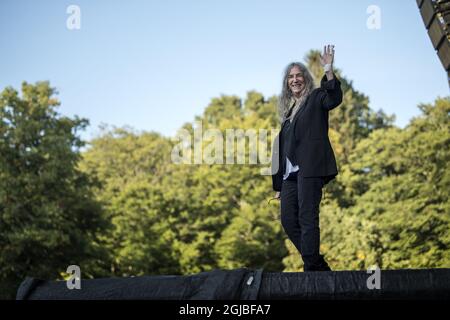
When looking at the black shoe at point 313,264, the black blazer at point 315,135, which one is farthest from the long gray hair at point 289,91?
the black shoe at point 313,264

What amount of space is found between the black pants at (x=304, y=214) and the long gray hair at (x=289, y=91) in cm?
55

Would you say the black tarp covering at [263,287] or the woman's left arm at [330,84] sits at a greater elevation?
the woman's left arm at [330,84]

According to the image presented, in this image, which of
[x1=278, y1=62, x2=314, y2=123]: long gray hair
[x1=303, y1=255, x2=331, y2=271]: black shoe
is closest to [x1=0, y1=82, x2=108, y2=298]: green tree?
[x1=278, y1=62, x2=314, y2=123]: long gray hair

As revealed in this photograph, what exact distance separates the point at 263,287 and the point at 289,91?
1.99 meters

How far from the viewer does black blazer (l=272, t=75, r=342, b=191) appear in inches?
150

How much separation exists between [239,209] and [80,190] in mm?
11663

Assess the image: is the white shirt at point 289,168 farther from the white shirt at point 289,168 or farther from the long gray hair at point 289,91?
the long gray hair at point 289,91

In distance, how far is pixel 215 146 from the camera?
1395 inches

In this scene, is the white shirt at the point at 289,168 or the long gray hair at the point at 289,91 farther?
the long gray hair at the point at 289,91

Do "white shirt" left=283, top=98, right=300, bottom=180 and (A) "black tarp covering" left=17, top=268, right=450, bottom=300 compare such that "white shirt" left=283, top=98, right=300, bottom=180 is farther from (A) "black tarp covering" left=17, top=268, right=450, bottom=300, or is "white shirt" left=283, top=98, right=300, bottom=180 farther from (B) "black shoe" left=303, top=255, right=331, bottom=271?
(A) "black tarp covering" left=17, top=268, right=450, bottom=300

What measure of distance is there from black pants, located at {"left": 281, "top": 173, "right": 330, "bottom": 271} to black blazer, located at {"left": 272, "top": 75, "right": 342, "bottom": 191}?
76 millimetres

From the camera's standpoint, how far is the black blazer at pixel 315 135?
3.81 m

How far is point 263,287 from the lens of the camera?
2752mm

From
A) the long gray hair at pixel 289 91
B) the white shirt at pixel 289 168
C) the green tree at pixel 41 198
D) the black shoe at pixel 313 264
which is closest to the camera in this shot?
the black shoe at pixel 313 264
